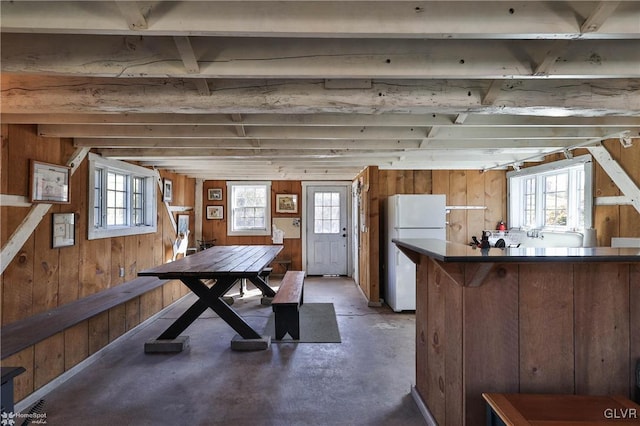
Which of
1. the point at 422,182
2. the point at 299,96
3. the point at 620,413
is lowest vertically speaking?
the point at 620,413

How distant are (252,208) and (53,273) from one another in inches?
165

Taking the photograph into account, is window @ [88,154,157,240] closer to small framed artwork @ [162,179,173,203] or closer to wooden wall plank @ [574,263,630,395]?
small framed artwork @ [162,179,173,203]

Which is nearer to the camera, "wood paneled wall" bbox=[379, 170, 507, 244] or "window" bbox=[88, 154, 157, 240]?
"window" bbox=[88, 154, 157, 240]

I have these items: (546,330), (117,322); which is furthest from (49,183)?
(546,330)

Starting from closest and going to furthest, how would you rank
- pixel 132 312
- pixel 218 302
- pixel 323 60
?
pixel 323 60
pixel 218 302
pixel 132 312

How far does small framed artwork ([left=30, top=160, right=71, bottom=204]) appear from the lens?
264cm

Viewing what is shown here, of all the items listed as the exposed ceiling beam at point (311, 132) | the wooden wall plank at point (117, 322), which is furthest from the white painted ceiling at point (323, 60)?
the wooden wall plank at point (117, 322)

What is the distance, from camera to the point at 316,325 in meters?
4.01

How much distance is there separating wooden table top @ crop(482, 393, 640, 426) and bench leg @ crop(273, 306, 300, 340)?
2.18 meters

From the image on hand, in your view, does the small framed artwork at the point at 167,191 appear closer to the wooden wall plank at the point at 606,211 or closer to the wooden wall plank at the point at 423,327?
the wooden wall plank at the point at 423,327

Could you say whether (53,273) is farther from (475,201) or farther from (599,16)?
(475,201)

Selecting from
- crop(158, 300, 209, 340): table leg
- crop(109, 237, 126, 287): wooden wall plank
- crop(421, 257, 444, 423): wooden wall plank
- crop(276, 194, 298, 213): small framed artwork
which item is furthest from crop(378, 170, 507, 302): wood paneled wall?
crop(109, 237, 126, 287): wooden wall plank

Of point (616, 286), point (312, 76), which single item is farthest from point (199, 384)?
point (616, 286)

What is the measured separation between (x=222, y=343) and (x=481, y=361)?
261 cm
